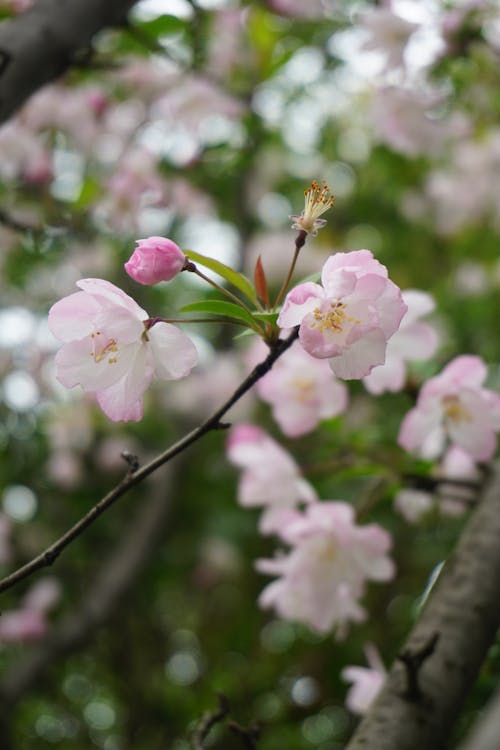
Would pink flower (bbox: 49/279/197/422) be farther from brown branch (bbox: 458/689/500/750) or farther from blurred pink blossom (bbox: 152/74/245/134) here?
blurred pink blossom (bbox: 152/74/245/134)

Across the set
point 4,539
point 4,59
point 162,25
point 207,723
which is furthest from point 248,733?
point 4,539

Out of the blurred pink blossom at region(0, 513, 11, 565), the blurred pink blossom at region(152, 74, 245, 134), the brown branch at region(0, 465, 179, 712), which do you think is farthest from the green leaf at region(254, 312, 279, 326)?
the blurred pink blossom at region(0, 513, 11, 565)

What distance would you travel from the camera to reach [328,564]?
1121 millimetres

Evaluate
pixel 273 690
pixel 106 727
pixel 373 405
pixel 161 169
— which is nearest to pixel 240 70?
pixel 161 169

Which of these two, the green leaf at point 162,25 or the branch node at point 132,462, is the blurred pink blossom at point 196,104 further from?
the branch node at point 132,462

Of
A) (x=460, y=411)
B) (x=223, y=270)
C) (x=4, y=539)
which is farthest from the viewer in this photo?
(x=4, y=539)

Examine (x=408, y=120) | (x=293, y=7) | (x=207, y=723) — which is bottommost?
(x=207, y=723)

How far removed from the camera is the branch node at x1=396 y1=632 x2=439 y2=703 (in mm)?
793

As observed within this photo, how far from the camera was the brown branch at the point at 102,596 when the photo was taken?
2418 millimetres

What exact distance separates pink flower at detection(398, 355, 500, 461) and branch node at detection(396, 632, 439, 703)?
301 millimetres

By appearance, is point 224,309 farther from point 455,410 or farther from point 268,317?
point 455,410

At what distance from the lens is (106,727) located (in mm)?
3342

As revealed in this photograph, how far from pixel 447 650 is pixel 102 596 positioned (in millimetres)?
1881

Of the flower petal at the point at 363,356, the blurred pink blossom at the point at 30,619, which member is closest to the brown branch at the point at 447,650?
the flower petal at the point at 363,356
